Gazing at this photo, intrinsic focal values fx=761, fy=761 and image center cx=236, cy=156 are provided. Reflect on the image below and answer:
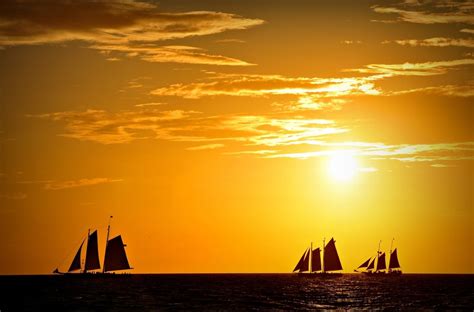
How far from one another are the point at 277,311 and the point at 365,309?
14.9 metres

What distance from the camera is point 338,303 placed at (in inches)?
5148

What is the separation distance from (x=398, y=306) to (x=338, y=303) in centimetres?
1338

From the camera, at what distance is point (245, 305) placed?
120375mm

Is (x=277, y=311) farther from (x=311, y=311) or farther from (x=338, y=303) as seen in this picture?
(x=338, y=303)

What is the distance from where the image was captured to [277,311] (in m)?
108

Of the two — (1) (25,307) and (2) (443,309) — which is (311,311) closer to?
(2) (443,309)

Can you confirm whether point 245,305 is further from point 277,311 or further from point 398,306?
point 398,306

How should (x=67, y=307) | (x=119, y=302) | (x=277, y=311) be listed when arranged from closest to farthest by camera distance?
(x=277, y=311)
(x=67, y=307)
(x=119, y=302)

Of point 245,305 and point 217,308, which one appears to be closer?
point 217,308

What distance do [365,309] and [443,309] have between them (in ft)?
37.4

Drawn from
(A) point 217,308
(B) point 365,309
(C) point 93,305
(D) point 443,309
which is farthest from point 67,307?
(D) point 443,309

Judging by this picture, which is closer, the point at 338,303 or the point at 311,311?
the point at 311,311

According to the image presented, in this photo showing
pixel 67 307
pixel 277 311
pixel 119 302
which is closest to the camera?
pixel 277 311

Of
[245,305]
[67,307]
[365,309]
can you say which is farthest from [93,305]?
[365,309]
